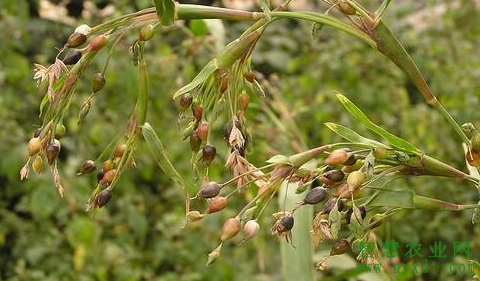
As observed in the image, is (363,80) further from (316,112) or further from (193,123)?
(193,123)

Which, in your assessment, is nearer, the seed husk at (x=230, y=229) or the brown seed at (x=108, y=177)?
the seed husk at (x=230, y=229)

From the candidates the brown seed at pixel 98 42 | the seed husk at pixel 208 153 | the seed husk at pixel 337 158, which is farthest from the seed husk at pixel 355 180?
the brown seed at pixel 98 42

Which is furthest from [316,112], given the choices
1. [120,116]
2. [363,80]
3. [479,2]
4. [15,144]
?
[479,2]

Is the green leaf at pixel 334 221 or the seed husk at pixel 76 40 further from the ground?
the seed husk at pixel 76 40

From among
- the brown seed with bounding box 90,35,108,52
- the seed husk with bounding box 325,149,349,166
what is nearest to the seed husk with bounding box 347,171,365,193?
the seed husk with bounding box 325,149,349,166

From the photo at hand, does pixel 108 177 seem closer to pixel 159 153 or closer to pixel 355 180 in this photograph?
pixel 159 153

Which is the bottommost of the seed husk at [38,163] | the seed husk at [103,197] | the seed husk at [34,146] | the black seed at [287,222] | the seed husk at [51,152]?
the seed husk at [103,197]

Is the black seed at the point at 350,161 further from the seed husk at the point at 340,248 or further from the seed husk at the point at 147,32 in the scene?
the seed husk at the point at 147,32
